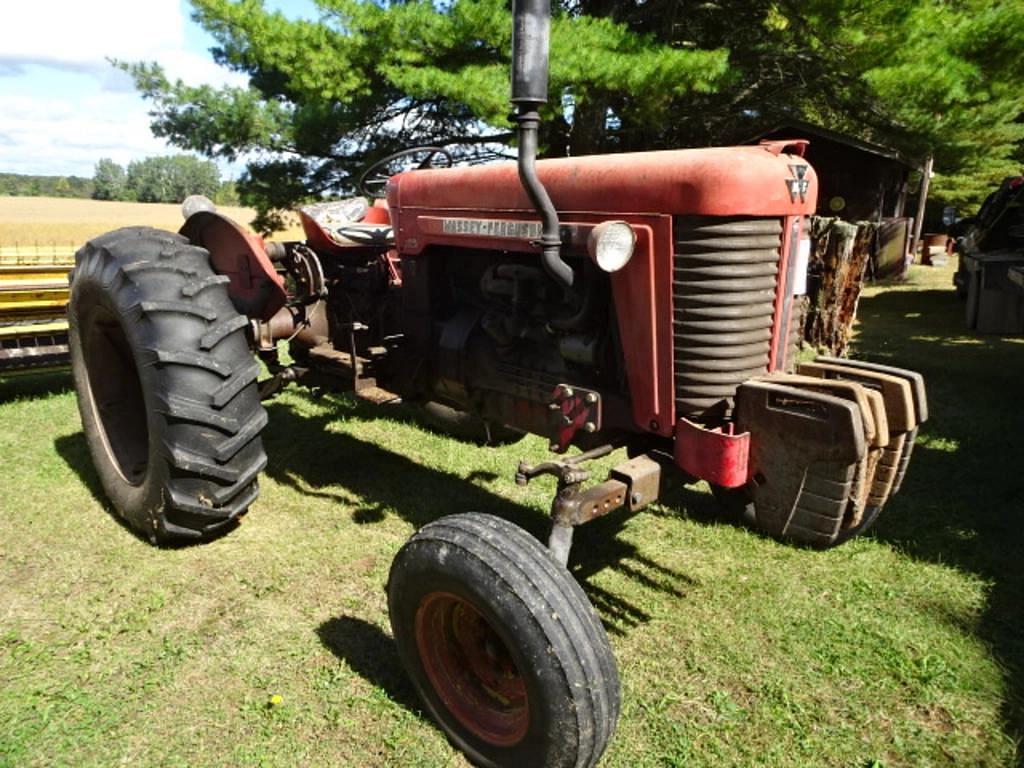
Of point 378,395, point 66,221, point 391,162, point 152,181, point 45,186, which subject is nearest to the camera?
point 378,395

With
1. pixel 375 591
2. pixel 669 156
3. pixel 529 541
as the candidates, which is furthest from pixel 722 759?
pixel 669 156

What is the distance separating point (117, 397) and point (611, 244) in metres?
2.70

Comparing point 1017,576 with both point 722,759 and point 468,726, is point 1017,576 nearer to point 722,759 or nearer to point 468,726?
point 722,759

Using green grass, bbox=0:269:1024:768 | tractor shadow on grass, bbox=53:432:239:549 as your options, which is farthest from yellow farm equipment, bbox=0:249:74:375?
green grass, bbox=0:269:1024:768

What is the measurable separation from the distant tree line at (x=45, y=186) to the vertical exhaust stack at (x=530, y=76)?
79277 mm

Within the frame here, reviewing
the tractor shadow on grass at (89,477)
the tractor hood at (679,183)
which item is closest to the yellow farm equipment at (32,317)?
the tractor shadow on grass at (89,477)

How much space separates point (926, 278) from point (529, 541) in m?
17.3

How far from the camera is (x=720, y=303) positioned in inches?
86.8

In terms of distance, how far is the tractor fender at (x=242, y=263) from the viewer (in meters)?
3.48

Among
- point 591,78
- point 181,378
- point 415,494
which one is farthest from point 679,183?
point 591,78

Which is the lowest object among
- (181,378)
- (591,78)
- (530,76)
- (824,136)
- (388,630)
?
(388,630)

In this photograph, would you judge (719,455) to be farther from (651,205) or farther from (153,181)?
(153,181)

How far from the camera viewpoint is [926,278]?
53.9 ft

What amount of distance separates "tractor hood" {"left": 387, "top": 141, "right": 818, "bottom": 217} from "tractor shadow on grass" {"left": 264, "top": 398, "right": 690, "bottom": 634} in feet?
4.34
